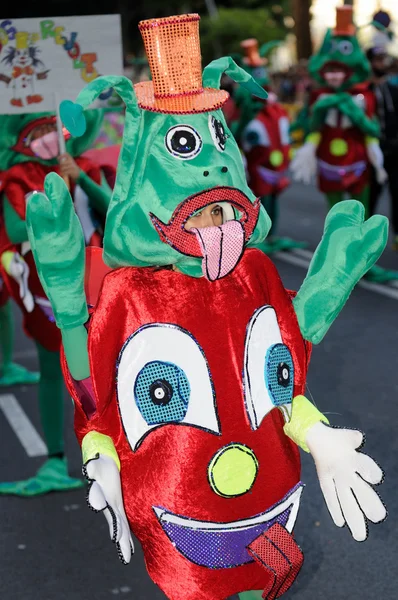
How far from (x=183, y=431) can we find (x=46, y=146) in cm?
200

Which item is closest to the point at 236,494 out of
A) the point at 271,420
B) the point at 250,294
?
the point at 271,420

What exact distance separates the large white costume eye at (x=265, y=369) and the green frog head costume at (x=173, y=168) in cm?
23

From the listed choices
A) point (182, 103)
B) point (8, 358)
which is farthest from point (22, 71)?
point (8, 358)

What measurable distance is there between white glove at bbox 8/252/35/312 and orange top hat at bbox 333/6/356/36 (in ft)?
15.8

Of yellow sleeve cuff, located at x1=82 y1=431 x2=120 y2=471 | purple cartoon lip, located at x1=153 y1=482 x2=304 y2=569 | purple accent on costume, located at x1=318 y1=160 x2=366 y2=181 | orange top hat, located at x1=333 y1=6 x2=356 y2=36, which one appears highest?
yellow sleeve cuff, located at x1=82 y1=431 x2=120 y2=471

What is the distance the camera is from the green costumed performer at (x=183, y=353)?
249 cm

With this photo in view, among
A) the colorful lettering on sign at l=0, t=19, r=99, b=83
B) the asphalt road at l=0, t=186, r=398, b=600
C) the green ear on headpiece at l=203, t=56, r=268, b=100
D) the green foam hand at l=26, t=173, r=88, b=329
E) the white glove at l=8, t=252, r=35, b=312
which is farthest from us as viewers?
the white glove at l=8, t=252, r=35, b=312

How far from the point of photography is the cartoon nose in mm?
2521

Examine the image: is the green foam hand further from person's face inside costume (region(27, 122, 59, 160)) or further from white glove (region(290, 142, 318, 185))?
white glove (region(290, 142, 318, 185))

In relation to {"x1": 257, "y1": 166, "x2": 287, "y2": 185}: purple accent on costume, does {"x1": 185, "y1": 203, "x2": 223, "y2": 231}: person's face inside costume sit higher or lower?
higher

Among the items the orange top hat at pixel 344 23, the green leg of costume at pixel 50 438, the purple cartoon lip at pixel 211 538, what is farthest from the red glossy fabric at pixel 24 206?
the orange top hat at pixel 344 23

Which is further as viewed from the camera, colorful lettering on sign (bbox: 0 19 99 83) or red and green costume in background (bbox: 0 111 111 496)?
red and green costume in background (bbox: 0 111 111 496)

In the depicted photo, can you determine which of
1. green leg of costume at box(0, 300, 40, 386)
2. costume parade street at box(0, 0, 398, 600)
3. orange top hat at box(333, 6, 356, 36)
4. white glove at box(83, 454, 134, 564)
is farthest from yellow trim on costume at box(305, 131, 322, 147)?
white glove at box(83, 454, 134, 564)

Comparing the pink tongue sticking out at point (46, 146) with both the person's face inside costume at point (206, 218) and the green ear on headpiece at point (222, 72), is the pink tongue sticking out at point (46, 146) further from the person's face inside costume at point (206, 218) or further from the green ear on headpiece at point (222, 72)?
the person's face inside costume at point (206, 218)
